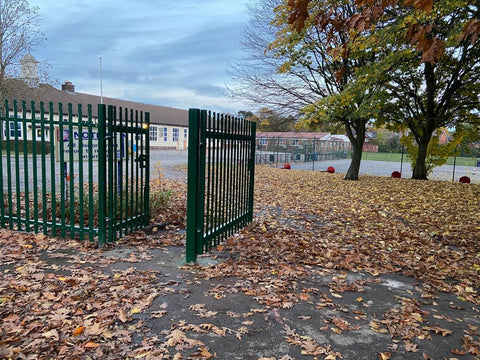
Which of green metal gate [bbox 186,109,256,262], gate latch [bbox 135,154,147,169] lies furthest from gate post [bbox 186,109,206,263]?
gate latch [bbox 135,154,147,169]

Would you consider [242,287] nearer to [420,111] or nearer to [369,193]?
[369,193]

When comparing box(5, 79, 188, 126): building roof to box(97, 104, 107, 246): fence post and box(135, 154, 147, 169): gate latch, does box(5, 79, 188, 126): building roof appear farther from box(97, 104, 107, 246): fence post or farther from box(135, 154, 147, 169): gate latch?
box(97, 104, 107, 246): fence post

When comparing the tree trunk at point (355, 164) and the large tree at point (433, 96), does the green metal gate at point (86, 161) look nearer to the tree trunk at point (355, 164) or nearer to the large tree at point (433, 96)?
the large tree at point (433, 96)

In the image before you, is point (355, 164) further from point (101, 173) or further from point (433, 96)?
point (101, 173)

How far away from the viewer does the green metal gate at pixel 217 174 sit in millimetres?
4547

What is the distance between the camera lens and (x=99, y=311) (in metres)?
3.30

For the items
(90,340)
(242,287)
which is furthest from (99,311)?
(242,287)

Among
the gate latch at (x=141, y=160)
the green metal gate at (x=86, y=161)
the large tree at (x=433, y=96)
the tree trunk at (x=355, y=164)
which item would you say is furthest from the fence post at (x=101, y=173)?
the tree trunk at (x=355, y=164)

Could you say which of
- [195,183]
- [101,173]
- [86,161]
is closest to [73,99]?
[86,161]

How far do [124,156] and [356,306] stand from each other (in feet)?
12.7

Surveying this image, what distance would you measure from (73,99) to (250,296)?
44459mm

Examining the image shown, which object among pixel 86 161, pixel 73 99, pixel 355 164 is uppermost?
pixel 73 99

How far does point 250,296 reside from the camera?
151 inches

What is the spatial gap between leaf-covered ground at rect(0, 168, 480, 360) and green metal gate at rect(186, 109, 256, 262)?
1.14 ft
